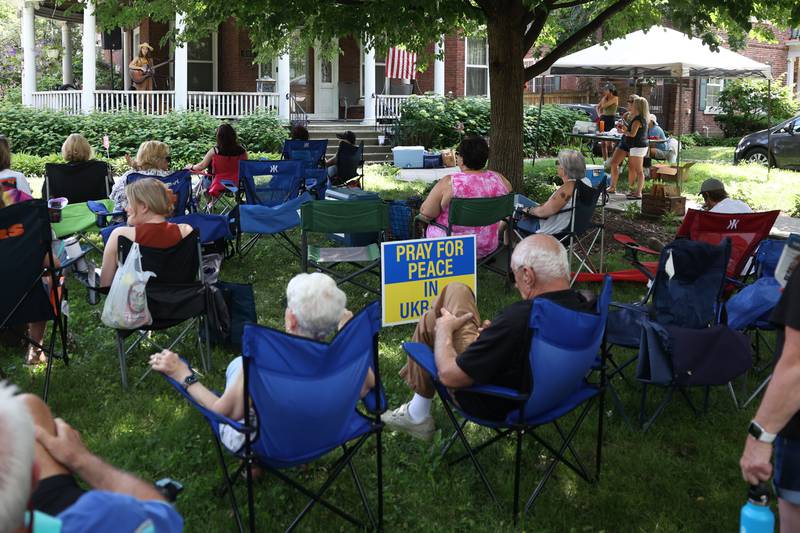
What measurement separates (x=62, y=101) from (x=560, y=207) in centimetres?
1534

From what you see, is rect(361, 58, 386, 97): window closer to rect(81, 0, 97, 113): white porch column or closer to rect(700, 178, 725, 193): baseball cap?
rect(81, 0, 97, 113): white porch column

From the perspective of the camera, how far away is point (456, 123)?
19.6 metres

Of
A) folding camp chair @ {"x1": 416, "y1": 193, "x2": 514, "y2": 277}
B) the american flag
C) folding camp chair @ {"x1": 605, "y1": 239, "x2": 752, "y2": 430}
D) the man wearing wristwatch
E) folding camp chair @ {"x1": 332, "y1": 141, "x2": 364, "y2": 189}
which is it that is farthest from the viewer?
the american flag

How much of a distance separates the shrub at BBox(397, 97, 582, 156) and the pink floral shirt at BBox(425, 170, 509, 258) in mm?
12170

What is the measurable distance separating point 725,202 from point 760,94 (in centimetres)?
2316

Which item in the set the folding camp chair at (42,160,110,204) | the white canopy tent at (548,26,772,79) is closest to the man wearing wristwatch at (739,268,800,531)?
the folding camp chair at (42,160,110,204)

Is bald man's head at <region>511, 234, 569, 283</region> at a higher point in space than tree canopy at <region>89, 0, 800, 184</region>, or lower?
lower

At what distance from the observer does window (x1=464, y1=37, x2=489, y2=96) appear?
2348 centimetres

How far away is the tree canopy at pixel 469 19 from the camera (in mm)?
7945

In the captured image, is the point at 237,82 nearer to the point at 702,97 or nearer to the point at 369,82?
the point at 369,82

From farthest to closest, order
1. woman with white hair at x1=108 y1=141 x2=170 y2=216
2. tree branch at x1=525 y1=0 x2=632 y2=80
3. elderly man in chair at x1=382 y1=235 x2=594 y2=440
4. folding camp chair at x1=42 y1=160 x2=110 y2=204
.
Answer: tree branch at x1=525 y1=0 x2=632 y2=80, woman with white hair at x1=108 y1=141 x2=170 y2=216, folding camp chair at x1=42 y1=160 x2=110 y2=204, elderly man in chair at x1=382 y1=235 x2=594 y2=440

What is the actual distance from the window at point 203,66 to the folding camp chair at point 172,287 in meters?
17.2

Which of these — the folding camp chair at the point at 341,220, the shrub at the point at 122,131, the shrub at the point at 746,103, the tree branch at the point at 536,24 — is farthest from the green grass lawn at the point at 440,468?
the shrub at the point at 746,103

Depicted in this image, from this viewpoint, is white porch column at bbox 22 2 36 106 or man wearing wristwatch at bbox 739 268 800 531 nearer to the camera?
man wearing wristwatch at bbox 739 268 800 531
